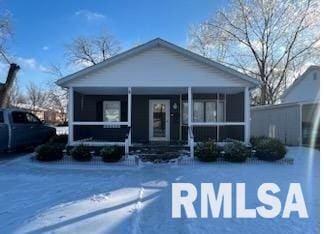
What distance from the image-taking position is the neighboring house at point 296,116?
65.7 feet

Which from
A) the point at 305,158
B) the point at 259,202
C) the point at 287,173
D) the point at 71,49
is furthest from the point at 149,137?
the point at 71,49

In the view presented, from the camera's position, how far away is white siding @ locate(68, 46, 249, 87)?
15.0 m

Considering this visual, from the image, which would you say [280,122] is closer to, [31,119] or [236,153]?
[236,153]

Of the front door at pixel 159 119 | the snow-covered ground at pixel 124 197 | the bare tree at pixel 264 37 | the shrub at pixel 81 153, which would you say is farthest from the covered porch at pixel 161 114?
the bare tree at pixel 264 37

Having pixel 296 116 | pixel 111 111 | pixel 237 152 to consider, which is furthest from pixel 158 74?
pixel 296 116

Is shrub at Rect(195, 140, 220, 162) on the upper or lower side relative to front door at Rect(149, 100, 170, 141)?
lower

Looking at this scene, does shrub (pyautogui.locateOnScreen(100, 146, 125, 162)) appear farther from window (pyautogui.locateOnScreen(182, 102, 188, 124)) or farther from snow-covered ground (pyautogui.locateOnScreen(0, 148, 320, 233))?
window (pyautogui.locateOnScreen(182, 102, 188, 124))

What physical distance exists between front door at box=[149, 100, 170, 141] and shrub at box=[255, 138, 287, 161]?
5802 millimetres

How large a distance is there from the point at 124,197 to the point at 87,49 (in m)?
39.6

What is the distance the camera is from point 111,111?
18.8m

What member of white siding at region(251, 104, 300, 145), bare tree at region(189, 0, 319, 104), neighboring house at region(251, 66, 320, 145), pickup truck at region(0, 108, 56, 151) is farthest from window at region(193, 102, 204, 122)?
bare tree at region(189, 0, 319, 104)

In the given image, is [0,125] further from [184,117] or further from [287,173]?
[287,173]

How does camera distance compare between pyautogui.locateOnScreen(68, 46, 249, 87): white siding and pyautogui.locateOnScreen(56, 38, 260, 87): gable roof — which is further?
pyautogui.locateOnScreen(68, 46, 249, 87): white siding

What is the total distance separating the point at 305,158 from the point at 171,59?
6666mm
